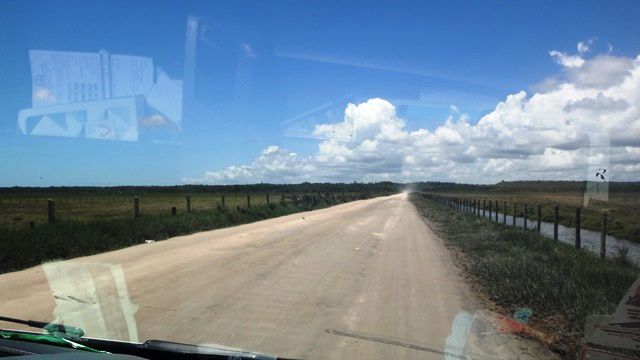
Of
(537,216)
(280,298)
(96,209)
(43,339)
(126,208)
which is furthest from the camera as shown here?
(126,208)

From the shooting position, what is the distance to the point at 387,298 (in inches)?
352

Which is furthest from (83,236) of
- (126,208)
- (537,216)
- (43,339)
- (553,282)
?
(126,208)

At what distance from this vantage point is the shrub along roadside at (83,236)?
13.2 metres

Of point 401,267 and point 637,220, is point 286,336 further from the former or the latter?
point 637,220

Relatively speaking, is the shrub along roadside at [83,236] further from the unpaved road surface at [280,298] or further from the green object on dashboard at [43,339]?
the green object on dashboard at [43,339]

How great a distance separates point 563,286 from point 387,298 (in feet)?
9.52

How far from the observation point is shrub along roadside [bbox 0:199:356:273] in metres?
13.2

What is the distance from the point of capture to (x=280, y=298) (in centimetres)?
856

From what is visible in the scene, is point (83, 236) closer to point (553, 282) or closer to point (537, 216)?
point (553, 282)

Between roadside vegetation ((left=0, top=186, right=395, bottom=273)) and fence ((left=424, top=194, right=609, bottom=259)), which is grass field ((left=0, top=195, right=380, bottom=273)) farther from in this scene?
fence ((left=424, top=194, right=609, bottom=259))

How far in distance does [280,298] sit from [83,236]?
9.28 meters

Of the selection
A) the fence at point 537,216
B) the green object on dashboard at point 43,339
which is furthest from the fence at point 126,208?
the fence at point 537,216

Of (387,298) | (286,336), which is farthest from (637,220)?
(286,336)

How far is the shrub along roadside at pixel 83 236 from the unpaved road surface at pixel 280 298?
1040 millimetres
